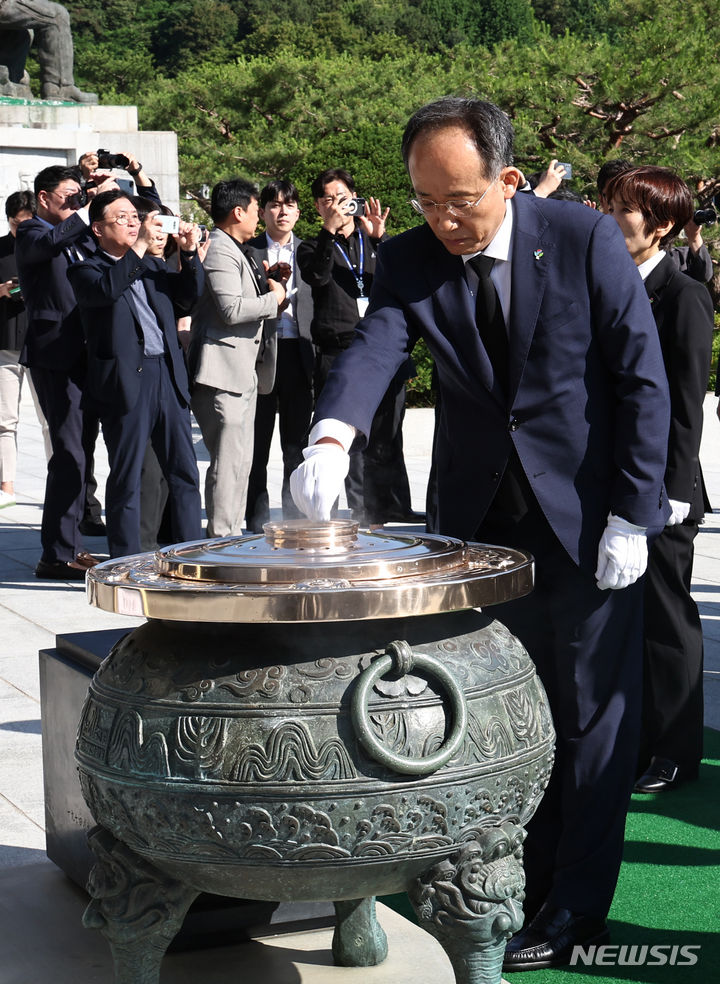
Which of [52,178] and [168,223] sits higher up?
[52,178]

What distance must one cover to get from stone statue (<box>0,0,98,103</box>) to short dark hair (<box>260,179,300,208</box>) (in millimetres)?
8634

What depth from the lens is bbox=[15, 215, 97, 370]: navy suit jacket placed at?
21.3ft

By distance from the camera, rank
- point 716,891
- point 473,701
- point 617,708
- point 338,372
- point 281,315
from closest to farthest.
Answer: point 473,701
point 338,372
point 617,708
point 716,891
point 281,315

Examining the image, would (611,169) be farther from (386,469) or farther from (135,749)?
(386,469)

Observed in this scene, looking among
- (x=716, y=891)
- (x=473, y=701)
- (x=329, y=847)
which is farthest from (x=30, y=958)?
(x=716, y=891)

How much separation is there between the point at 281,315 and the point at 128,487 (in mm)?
1829

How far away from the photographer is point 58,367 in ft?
21.4

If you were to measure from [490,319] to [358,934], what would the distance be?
4.57 ft

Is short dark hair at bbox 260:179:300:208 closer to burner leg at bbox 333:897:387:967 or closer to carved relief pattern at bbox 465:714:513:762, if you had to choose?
burner leg at bbox 333:897:387:967

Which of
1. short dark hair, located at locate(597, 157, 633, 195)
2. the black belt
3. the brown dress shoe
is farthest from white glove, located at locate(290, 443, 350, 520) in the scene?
the black belt

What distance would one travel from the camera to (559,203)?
2.72m

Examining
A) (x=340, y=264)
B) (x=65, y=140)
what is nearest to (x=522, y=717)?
(x=340, y=264)

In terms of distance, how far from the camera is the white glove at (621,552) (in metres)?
2.64

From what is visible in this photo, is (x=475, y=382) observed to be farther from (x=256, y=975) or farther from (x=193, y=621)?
(x=256, y=975)
